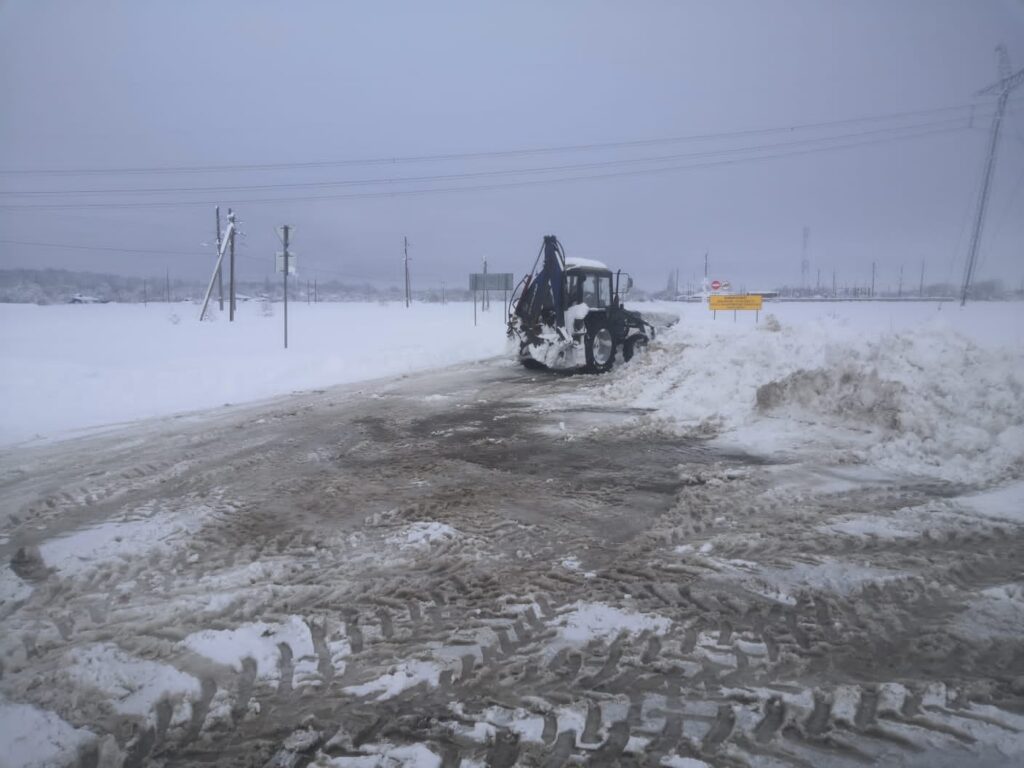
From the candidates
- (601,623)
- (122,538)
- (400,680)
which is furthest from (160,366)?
(601,623)

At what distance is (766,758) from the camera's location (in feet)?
7.80

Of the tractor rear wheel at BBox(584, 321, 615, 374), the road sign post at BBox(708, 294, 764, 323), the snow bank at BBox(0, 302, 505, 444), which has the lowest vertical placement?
the snow bank at BBox(0, 302, 505, 444)

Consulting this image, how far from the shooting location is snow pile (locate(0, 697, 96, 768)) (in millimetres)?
2410

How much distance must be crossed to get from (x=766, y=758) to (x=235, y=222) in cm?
4540

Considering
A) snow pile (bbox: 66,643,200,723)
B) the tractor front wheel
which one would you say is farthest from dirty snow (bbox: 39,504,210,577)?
the tractor front wheel

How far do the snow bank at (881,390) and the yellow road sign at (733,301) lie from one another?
49.1ft

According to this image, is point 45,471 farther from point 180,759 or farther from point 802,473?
point 802,473

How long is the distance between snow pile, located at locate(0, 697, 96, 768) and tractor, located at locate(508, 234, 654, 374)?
558 inches

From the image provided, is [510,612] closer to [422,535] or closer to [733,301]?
[422,535]

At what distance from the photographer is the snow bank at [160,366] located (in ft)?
34.3

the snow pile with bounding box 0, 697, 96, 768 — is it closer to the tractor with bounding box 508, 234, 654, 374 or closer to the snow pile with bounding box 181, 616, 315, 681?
the snow pile with bounding box 181, 616, 315, 681

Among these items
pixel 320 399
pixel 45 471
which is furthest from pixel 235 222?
pixel 45 471

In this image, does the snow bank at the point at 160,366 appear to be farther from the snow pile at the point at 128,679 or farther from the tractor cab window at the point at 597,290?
the snow pile at the point at 128,679

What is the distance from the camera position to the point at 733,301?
1059 inches
